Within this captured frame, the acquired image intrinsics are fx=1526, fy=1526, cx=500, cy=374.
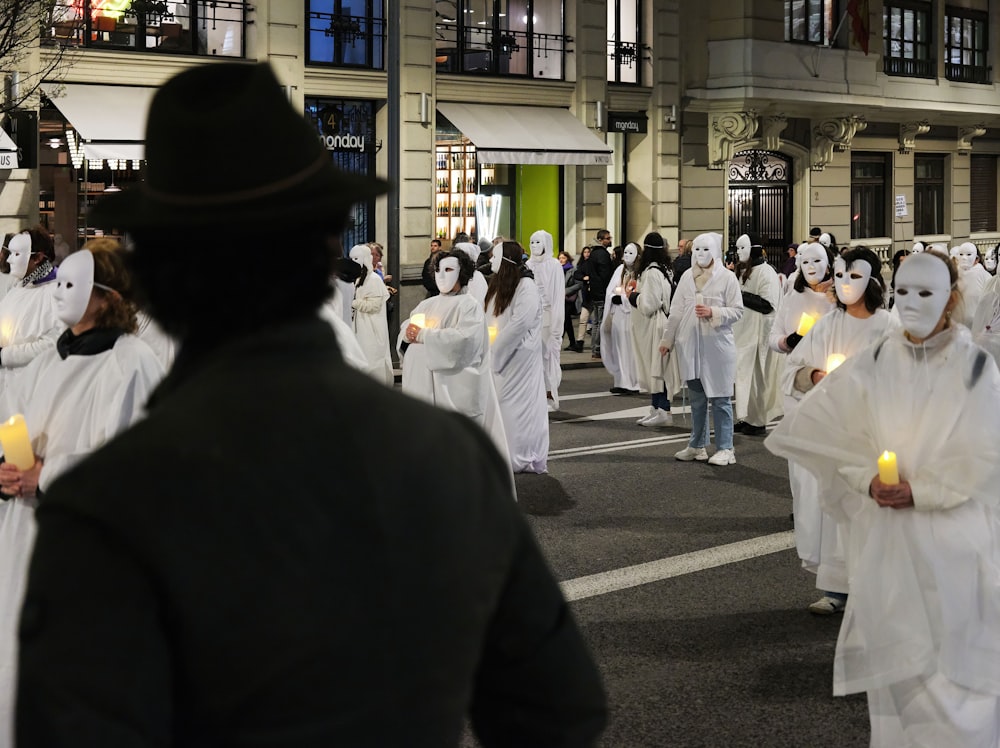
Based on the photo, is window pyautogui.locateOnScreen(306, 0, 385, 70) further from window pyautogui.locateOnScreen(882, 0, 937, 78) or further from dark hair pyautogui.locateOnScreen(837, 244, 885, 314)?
dark hair pyautogui.locateOnScreen(837, 244, 885, 314)

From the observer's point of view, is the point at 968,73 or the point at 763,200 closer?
the point at 763,200

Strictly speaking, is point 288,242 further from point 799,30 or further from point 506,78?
point 799,30

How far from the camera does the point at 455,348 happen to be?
33.8 feet

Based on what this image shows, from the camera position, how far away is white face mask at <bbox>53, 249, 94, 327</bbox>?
198 inches

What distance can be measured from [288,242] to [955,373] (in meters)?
3.75

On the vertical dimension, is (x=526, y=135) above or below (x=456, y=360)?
above

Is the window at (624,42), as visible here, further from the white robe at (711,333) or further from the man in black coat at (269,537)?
the man in black coat at (269,537)

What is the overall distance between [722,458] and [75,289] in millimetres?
7617

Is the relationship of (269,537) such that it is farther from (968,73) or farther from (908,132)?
(968,73)

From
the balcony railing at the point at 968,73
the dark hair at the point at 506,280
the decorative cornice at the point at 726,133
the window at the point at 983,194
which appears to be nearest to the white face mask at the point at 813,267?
the dark hair at the point at 506,280

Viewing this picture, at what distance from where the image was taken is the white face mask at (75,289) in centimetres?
503

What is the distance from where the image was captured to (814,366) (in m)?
7.79

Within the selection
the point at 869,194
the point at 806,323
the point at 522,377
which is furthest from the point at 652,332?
the point at 869,194

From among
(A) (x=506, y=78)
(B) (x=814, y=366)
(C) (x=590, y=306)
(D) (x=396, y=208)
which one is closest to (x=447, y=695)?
(B) (x=814, y=366)
